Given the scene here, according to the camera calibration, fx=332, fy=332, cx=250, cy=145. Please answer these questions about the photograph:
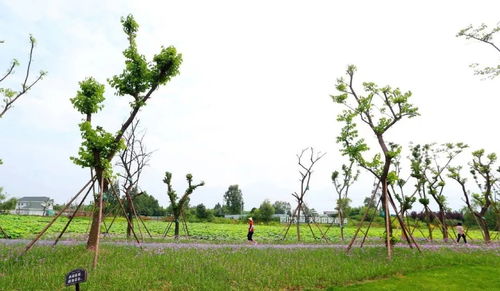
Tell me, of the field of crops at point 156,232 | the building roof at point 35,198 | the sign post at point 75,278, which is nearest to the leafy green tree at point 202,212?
the field of crops at point 156,232

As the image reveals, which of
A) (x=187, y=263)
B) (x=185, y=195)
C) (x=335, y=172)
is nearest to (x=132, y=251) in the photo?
(x=187, y=263)

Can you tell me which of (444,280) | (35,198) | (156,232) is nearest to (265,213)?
(156,232)

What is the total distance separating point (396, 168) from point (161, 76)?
89.7ft

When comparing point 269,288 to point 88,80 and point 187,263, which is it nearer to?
point 187,263

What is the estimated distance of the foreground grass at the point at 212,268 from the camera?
893 cm

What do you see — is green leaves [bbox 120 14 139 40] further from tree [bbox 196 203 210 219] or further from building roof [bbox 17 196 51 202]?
building roof [bbox 17 196 51 202]

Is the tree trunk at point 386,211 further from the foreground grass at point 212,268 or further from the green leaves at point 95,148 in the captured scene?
the green leaves at point 95,148

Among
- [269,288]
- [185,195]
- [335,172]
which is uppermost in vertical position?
[335,172]

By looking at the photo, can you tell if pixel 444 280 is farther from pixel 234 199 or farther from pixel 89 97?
pixel 234 199

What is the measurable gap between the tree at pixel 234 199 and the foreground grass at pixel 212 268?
314 feet

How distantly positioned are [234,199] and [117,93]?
9886cm

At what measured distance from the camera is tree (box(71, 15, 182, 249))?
1315 centimetres

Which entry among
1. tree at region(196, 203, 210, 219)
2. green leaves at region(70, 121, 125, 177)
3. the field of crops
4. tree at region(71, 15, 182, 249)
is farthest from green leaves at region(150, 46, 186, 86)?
tree at region(196, 203, 210, 219)

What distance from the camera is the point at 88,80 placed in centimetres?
1391
